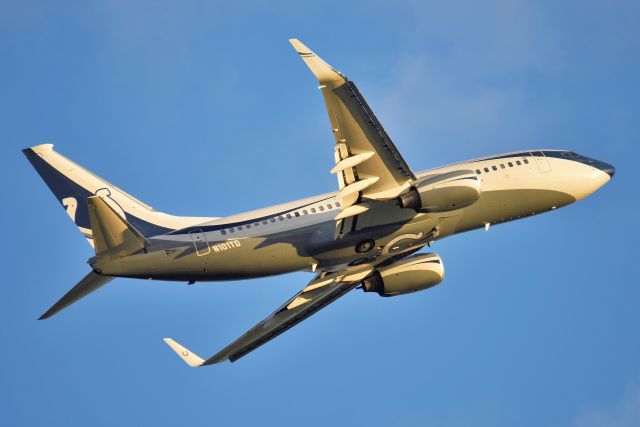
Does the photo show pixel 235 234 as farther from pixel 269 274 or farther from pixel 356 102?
pixel 356 102

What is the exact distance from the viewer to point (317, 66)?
152ft

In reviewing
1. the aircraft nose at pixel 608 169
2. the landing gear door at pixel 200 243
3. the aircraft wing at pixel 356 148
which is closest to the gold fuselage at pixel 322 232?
the landing gear door at pixel 200 243

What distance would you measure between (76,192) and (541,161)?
24.8 meters

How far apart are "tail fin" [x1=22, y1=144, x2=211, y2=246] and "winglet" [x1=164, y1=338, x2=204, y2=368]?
705 centimetres

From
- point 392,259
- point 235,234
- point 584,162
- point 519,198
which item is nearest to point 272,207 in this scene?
point 235,234

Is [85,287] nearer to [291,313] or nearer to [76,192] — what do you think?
[76,192]

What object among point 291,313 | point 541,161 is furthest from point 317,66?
point 541,161

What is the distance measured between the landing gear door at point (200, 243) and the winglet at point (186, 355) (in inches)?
311

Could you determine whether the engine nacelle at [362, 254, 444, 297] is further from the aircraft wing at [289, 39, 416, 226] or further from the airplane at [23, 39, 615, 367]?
the aircraft wing at [289, 39, 416, 226]

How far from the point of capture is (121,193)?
58781 mm

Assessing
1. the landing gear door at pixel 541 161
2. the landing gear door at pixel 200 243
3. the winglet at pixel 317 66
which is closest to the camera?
the winglet at pixel 317 66

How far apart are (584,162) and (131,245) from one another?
26.2 meters

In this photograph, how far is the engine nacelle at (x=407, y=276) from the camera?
59.7 meters

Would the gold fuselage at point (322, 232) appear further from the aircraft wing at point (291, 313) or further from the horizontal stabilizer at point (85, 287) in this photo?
the horizontal stabilizer at point (85, 287)
